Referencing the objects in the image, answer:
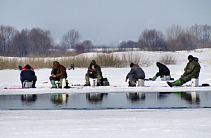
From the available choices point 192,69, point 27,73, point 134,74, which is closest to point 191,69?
point 192,69

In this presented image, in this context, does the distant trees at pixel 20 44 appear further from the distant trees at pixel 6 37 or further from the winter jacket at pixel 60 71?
the winter jacket at pixel 60 71

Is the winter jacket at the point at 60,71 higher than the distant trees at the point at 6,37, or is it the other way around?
the distant trees at the point at 6,37

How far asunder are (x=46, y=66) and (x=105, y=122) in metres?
32.2

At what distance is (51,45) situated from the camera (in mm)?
107938

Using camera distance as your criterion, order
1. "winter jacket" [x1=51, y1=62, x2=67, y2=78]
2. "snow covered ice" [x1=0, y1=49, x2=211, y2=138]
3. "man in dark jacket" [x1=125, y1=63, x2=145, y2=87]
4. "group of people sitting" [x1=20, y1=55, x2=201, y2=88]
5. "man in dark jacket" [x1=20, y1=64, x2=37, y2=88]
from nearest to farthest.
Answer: "snow covered ice" [x1=0, y1=49, x2=211, y2=138] → "man in dark jacket" [x1=20, y1=64, x2=37, y2=88] → "group of people sitting" [x1=20, y1=55, x2=201, y2=88] → "winter jacket" [x1=51, y1=62, x2=67, y2=78] → "man in dark jacket" [x1=125, y1=63, x2=145, y2=87]

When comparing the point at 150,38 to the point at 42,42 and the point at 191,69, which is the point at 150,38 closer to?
the point at 42,42

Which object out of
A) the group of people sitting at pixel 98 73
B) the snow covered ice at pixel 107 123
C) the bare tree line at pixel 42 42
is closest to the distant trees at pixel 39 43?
the bare tree line at pixel 42 42

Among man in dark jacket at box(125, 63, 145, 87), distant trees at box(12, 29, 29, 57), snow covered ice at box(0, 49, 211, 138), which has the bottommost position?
snow covered ice at box(0, 49, 211, 138)

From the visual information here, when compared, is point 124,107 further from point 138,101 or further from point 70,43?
point 70,43

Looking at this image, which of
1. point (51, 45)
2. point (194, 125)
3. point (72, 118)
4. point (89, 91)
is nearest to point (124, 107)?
point (72, 118)

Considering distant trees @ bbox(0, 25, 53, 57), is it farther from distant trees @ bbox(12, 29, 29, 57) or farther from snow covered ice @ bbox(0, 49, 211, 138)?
snow covered ice @ bbox(0, 49, 211, 138)

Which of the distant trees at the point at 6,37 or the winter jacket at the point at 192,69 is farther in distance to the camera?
the distant trees at the point at 6,37

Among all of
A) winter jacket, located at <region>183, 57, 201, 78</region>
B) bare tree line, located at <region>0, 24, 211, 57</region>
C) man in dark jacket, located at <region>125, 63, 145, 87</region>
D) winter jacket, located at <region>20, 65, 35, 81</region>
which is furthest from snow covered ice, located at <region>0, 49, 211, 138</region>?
bare tree line, located at <region>0, 24, 211, 57</region>

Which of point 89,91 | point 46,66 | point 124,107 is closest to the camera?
point 124,107
